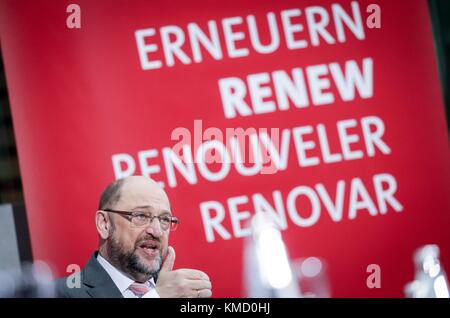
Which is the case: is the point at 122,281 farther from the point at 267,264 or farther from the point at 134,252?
the point at 267,264

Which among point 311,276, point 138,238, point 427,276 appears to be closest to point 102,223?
point 138,238

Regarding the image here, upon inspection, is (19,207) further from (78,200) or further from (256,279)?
(256,279)

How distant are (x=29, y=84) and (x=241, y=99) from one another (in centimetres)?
105

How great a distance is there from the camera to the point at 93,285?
4031mm

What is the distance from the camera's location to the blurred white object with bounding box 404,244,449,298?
408cm

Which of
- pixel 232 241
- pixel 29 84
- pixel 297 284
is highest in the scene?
pixel 29 84

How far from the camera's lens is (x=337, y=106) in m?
4.18

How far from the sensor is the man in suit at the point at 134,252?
396 cm

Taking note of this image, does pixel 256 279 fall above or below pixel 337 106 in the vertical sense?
below

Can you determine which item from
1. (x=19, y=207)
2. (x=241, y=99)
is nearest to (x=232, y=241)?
(x=241, y=99)

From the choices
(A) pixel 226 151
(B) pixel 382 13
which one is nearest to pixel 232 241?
(A) pixel 226 151

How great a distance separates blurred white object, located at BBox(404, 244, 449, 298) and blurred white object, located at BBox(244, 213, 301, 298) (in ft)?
1.87

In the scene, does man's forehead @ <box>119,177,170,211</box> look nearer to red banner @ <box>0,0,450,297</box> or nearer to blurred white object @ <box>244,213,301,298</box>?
red banner @ <box>0,0,450,297</box>

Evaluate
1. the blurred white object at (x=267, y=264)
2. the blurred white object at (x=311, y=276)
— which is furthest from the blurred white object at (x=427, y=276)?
the blurred white object at (x=267, y=264)
